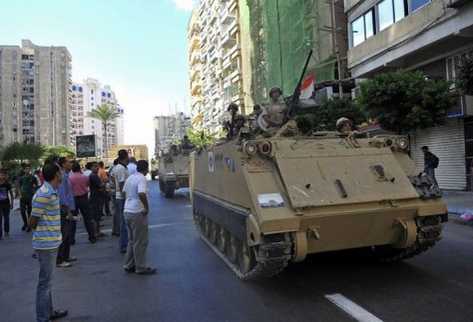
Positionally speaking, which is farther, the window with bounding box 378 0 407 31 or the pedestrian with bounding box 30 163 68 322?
the window with bounding box 378 0 407 31

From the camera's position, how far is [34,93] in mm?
94812

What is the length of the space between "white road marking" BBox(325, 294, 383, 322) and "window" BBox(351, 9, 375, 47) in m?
17.6

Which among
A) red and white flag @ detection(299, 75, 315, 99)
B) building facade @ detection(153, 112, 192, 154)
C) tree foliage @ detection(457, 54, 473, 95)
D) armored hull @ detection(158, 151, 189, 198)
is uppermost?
building facade @ detection(153, 112, 192, 154)

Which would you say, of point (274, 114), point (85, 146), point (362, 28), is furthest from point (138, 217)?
point (85, 146)

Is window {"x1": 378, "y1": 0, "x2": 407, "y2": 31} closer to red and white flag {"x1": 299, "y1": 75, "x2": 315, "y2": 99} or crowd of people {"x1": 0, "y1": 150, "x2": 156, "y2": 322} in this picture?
red and white flag {"x1": 299, "y1": 75, "x2": 315, "y2": 99}

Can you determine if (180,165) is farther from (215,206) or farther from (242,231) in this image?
(242,231)

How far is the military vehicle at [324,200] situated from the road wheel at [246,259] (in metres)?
0.01

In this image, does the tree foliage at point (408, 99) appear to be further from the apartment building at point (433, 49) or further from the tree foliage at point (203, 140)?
the tree foliage at point (203, 140)

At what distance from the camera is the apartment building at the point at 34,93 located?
86.8 meters

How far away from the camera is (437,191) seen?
568cm

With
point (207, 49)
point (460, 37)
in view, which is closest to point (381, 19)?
point (460, 37)

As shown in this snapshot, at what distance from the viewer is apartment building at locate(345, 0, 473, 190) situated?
1588 centimetres

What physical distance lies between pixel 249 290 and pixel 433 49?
48.5ft

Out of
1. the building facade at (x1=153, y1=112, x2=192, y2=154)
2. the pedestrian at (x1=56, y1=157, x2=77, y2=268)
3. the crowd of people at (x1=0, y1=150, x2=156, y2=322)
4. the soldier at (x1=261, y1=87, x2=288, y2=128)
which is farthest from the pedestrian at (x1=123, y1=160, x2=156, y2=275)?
the building facade at (x1=153, y1=112, x2=192, y2=154)
